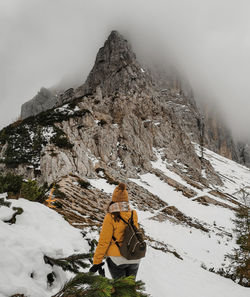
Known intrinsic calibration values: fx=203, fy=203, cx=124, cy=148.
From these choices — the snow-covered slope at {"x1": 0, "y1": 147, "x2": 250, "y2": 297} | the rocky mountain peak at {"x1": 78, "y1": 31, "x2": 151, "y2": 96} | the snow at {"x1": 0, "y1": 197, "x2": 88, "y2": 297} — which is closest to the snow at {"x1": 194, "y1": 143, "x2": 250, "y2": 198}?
the snow-covered slope at {"x1": 0, "y1": 147, "x2": 250, "y2": 297}

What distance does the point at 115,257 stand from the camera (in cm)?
308

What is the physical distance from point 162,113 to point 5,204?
65.1 metres

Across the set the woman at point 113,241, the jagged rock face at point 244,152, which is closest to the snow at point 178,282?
the woman at point 113,241

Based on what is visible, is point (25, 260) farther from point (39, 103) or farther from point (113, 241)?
point (39, 103)

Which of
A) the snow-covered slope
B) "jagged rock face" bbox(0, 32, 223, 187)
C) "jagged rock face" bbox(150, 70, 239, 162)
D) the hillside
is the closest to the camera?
the snow-covered slope

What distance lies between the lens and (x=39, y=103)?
12381cm

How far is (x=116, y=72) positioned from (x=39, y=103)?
221 ft

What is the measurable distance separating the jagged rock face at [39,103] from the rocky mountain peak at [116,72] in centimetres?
3810

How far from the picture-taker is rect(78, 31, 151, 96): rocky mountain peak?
71562 millimetres

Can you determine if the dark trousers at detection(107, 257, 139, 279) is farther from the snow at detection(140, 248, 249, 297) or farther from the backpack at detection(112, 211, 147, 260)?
the snow at detection(140, 248, 249, 297)

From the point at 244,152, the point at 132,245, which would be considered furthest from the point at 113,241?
the point at 244,152

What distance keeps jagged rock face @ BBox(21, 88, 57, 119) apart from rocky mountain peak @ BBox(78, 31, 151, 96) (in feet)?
125

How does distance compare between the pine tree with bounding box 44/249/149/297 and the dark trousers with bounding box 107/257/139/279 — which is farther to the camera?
the dark trousers with bounding box 107/257/139/279

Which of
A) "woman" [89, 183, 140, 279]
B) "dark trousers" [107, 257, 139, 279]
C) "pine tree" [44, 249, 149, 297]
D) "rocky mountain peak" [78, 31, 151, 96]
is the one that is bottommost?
"dark trousers" [107, 257, 139, 279]
